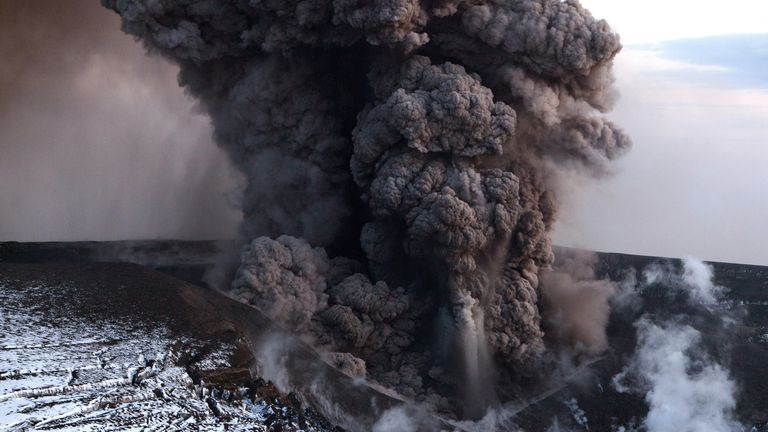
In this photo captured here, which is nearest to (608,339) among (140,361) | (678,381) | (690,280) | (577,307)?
(577,307)

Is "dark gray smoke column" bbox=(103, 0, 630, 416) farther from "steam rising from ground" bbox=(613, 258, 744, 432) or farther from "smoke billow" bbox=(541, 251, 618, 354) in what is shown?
"steam rising from ground" bbox=(613, 258, 744, 432)

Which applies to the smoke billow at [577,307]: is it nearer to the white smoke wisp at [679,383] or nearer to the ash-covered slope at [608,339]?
the ash-covered slope at [608,339]

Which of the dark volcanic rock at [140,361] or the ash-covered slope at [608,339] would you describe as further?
the ash-covered slope at [608,339]

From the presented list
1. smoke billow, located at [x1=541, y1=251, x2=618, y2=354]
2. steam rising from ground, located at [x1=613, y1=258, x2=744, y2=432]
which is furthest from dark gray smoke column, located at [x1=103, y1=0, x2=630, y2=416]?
steam rising from ground, located at [x1=613, y1=258, x2=744, y2=432]

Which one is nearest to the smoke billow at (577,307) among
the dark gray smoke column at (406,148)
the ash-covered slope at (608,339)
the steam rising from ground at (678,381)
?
the ash-covered slope at (608,339)

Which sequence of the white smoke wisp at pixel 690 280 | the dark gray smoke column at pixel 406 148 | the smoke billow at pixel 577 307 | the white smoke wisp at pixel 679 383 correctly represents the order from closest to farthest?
the dark gray smoke column at pixel 406 148 → the white smoke wisp at pixel 679 383 → the smoke billow at pixel 577 307 → the white smoke wisp at pixel 690 280

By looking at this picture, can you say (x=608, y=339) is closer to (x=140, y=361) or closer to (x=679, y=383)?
(x=679, y=383)
